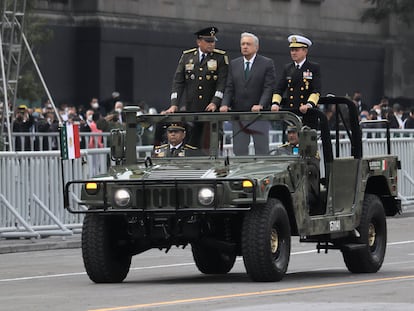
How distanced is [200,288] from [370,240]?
2.73 m

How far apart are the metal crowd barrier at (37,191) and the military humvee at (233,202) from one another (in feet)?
21.0

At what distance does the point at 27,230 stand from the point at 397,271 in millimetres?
7406

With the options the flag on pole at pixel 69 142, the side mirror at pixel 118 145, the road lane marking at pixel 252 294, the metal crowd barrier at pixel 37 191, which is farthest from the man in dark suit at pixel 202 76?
the metal crowd barrier at pixel 37 191

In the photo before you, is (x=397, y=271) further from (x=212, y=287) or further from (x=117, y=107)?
(x=117, y=107)

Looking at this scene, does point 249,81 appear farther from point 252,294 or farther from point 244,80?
point 252,294

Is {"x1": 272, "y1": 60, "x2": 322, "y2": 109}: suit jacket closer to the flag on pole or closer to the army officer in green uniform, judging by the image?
the army officer in green uniform

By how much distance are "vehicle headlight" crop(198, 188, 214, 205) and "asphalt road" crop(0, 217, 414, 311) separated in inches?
30.9

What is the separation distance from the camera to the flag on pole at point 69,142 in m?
22.5

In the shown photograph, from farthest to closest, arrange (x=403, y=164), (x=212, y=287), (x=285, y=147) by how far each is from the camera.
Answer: (x=403, y=164), (x=285, y=147), (x=212, y=287)

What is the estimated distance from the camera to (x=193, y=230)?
49.0 ft

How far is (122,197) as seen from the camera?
49.3 ft

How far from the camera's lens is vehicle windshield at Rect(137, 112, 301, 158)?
52.3ft

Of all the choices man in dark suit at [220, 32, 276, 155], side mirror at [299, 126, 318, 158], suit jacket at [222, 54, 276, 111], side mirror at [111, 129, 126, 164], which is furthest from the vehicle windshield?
suit jacket at [222, 54, 276, 111]

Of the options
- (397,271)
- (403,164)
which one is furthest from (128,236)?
(403,164)
